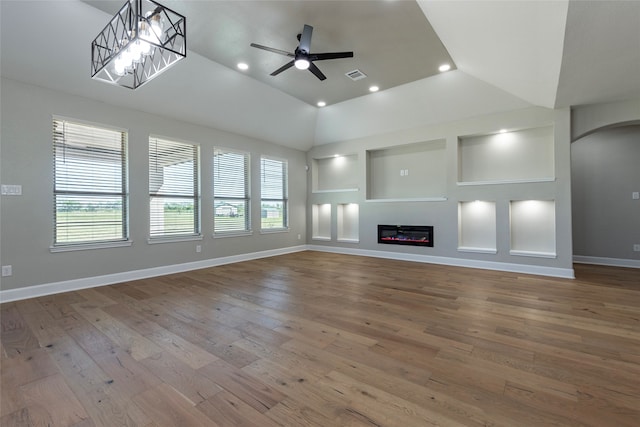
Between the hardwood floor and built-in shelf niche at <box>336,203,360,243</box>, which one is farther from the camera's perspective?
built-in shelf niche at <box>336,203,360,243</box>

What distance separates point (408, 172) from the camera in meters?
6.50

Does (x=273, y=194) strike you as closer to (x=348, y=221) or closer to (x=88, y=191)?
(x=348, y=221)

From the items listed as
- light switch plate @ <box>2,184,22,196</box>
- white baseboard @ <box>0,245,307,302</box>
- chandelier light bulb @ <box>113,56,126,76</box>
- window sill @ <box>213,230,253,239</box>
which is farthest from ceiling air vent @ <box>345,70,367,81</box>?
light switch plate @ <box>2,184,22,196</box>

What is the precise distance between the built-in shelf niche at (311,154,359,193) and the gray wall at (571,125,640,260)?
15.5 feet

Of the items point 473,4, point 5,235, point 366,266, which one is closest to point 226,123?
point 5,235

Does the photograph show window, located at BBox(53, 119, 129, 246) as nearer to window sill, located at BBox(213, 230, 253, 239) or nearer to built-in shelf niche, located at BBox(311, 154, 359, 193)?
window sill, located at BBox(213, 230, 253, 239)

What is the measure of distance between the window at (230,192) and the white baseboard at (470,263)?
262 centimetres

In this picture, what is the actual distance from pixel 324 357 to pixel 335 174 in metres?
6.07

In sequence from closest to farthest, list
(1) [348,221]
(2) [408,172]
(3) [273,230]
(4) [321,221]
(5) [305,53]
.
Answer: (5) [305,53]
(2) [408,172]
(3) [273,230]
(1) [348,221]
(4) [321,221]

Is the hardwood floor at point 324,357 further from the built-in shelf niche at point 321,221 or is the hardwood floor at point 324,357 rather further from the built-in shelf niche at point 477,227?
the built-in shelf niche at point 321,221

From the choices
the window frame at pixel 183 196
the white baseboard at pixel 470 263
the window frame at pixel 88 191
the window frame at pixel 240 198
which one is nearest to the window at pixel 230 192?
the window frame at pixel 240 198

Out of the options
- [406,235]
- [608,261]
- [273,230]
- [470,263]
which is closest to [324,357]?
[470,263]

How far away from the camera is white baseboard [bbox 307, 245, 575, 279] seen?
4676 millimetres

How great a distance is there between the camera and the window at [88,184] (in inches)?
156
